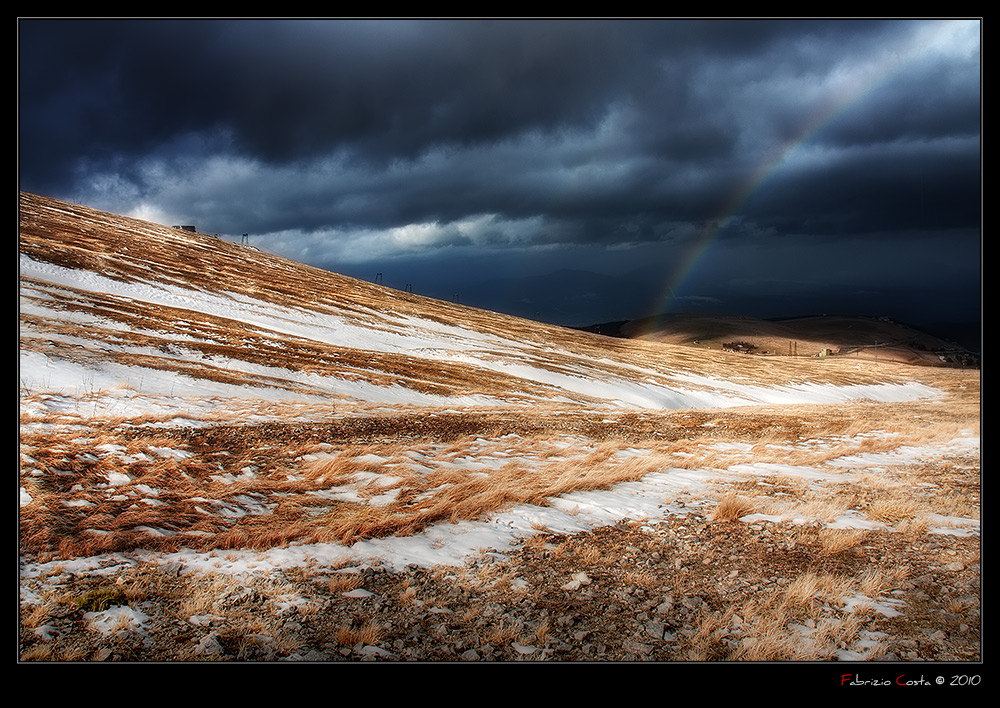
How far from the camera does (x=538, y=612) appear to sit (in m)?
5.20

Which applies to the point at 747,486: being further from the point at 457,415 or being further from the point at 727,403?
the point at 727,403

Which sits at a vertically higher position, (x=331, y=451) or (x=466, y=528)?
(x=331, y=451)

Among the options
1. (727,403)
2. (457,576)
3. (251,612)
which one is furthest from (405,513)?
(727,403)

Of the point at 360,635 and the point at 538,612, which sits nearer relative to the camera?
the point at 360,635

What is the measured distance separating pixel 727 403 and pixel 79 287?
48.6 m

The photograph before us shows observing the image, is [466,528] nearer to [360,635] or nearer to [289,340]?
[360,635]

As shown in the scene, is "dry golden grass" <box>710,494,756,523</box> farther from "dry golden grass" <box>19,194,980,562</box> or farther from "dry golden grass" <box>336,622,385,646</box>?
"dry golden grass" <box>336,622,385,646</box>

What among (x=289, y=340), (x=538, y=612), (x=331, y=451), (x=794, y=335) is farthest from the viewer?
(x=794, y=335)

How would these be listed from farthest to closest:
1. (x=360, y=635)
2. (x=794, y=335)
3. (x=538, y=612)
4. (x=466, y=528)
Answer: (x=794, y=335), (x=466, y=528), (x=538, y=612), (x=360, y=635)

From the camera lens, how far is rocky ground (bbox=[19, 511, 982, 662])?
14.8 feet

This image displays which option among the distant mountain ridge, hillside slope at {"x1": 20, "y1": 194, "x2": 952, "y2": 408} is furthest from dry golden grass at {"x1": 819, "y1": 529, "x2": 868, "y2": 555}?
the distant mountain ridge

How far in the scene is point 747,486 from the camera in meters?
9.75

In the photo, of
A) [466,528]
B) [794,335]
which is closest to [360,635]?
[466,528]

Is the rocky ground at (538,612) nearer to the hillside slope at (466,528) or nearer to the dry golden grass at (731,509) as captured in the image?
the hillside slope at (466,528)
